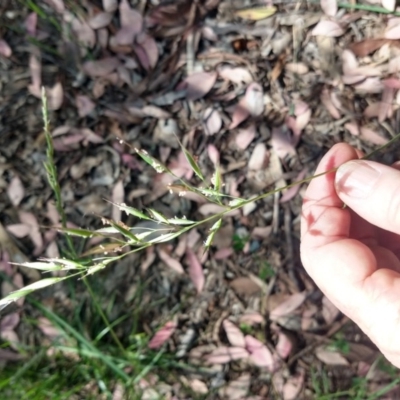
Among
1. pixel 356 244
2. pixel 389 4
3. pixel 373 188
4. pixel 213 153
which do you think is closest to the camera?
pixel 373 188

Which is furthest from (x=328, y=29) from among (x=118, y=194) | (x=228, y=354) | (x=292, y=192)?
(x=228, y=354)

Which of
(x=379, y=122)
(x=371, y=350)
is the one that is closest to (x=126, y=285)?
(x=371, y=350)

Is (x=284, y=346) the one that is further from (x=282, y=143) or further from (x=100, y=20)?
(x=100, y=20)

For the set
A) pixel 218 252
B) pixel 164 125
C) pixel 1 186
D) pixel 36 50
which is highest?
pixel 36 50

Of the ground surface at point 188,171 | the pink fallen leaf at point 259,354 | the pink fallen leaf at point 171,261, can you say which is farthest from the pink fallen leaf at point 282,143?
the pink fallen leaf at point 259,354

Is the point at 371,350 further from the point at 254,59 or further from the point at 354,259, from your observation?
the point at 254,59

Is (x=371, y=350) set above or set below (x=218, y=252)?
below

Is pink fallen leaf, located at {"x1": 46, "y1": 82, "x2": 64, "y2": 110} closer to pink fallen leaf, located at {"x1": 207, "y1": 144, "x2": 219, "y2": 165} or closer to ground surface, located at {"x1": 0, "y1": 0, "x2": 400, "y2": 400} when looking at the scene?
ground surface, located at {"x1": 0, "y1": 0, "x2": 400, "y2": 400}
